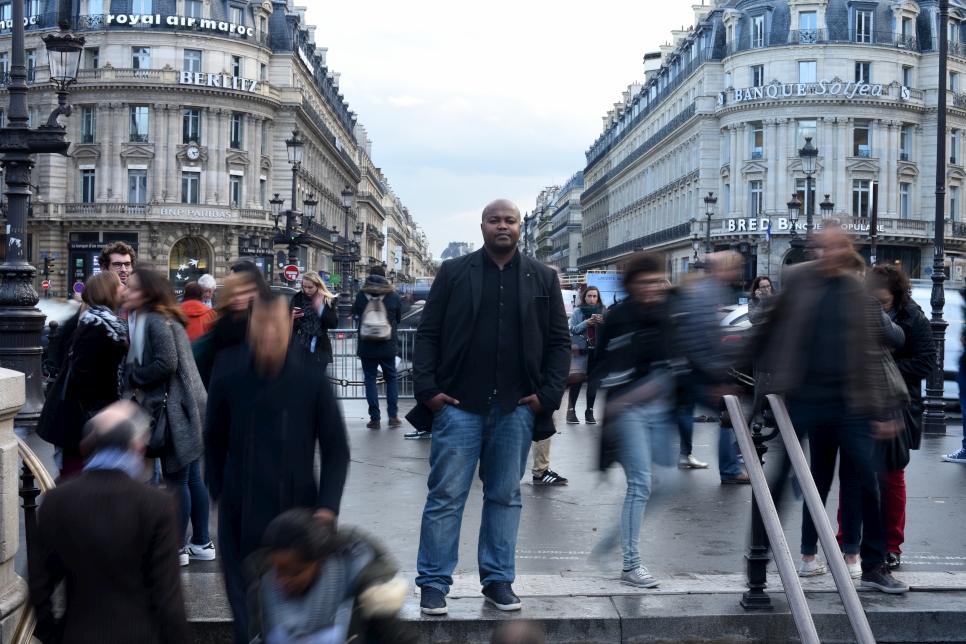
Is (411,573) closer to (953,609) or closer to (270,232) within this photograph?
(953,609)

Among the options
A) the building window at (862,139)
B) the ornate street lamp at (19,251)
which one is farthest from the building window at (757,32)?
the ornate street lamp at (19,251)

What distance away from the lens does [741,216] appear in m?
55.4

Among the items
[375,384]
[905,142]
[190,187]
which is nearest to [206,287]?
[375,384]

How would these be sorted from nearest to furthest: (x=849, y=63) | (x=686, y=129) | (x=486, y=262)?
(x=486, y=262)
(x=849, y=63)
(x=686, y=129)

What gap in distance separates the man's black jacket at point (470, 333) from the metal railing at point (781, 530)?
3.03ft

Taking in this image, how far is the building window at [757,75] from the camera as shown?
5528 centimetres

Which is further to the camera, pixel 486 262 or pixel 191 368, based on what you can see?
pixel 191 368

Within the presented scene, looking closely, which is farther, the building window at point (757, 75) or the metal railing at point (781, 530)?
the building window at point (757, 75)

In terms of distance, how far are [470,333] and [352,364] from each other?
11.0m

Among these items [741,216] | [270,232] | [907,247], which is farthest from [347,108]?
[907,247]

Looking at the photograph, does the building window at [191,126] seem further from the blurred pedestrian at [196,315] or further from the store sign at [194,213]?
the blurred pedestrian at [196,315]

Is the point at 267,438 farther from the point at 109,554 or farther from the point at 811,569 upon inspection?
the point at 811,569

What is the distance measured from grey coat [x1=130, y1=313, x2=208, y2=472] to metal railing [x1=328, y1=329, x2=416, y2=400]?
942 cm

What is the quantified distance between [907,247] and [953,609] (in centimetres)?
5320
